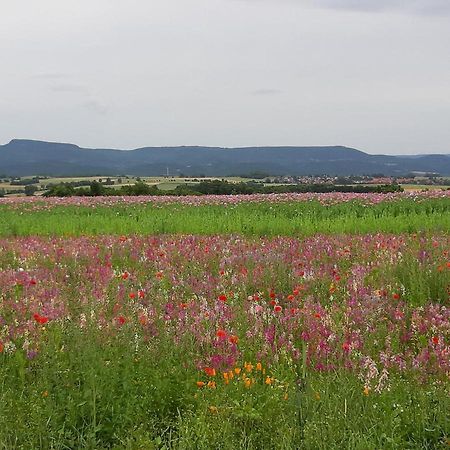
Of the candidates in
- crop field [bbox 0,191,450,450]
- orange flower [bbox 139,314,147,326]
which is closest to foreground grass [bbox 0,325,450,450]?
crop field [bbox 0,191,450,450]

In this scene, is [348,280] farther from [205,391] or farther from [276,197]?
[276,197]

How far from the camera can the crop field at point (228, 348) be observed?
3852 millimetres

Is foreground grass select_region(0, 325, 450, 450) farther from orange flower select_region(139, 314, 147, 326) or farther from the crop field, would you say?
orange flower select_region(139, 314, 147, 326)

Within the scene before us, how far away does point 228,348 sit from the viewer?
522 centimetres

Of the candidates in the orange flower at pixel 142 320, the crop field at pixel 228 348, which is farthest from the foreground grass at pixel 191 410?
the orange flower at pixel 142 320

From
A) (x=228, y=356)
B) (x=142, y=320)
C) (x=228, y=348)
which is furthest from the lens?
(x=142, y=320)

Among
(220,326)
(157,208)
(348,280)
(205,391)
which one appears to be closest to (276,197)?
(157,208)

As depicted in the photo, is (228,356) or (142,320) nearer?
(228,356)

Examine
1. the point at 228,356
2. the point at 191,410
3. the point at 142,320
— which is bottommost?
the point at 191,410

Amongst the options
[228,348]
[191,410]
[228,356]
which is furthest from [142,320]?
[191,410]

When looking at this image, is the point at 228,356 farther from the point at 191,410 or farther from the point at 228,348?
the point at 191,410

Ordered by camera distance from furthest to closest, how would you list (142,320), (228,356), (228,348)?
(142,320)
(228,348)
(228,356)

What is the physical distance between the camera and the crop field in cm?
385

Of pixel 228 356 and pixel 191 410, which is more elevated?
pixel 228 356
